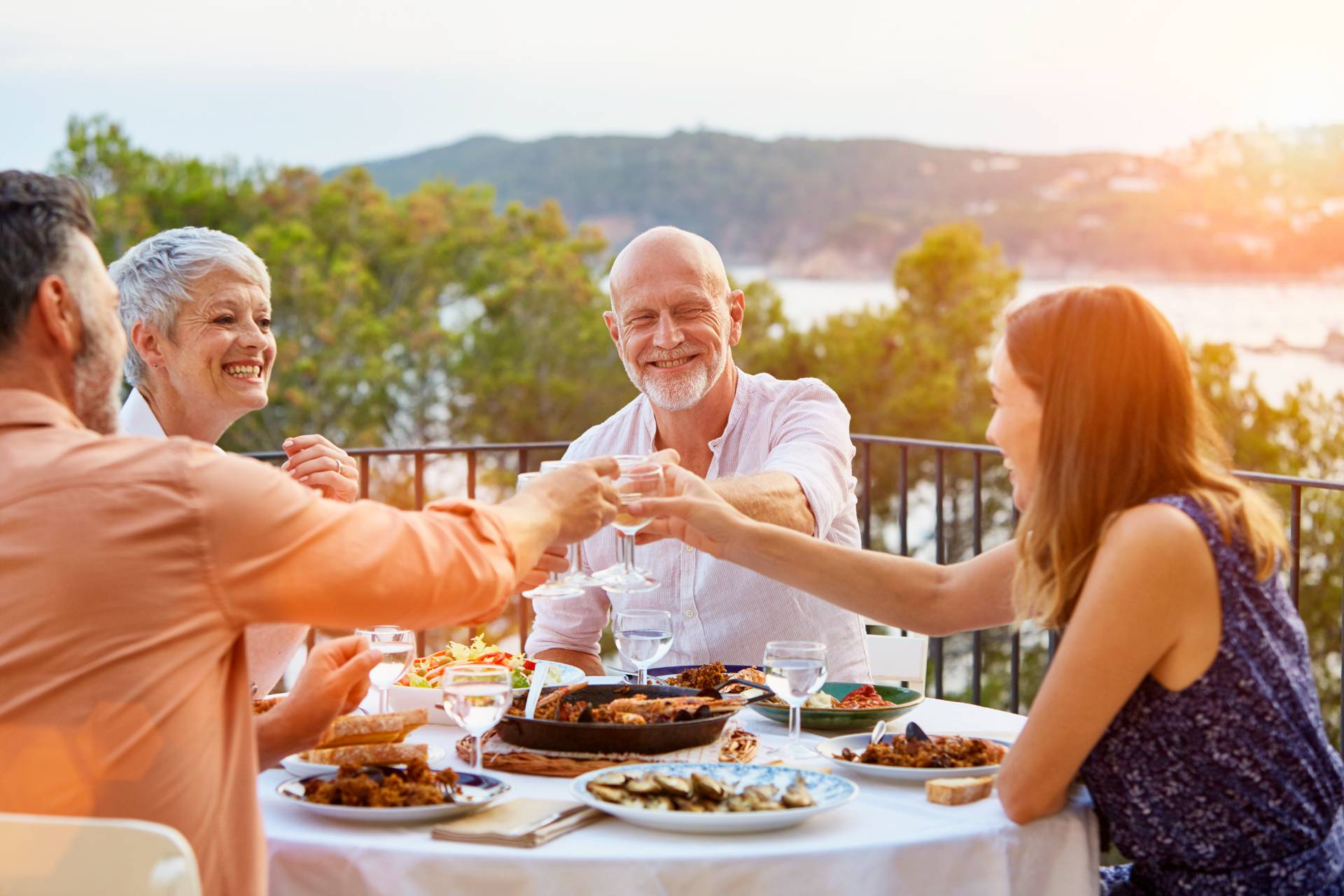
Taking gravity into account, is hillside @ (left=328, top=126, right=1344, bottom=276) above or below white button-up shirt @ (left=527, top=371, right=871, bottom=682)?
above

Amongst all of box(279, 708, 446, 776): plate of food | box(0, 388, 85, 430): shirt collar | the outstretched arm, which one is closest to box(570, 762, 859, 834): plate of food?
box(279, 708, 446, 776): plate of food

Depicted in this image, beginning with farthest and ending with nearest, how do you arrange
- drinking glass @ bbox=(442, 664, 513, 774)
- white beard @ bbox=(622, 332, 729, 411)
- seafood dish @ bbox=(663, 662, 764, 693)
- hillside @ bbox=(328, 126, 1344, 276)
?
hillside @ bbox=(328, 126, 1344, 276), white beard @ bbox=(622, 332, 729, 411), seafood dish @ bbox=(663, 662, 764, 693), drinking glass @ bbox=(442, 664, 513, 774)

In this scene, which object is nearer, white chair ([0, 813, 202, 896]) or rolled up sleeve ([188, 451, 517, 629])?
A: white chair ([0, 813, 202, 896])

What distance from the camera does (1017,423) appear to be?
6.15ft

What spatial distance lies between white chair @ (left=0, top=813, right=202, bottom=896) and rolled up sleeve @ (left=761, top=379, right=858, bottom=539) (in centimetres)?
160

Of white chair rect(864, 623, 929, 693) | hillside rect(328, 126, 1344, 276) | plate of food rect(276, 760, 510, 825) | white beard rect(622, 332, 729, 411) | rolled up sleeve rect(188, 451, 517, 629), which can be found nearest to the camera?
rolled up sleeve rect(188, 451, 517, 629)

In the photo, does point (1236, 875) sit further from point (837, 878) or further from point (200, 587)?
point (200, 587)

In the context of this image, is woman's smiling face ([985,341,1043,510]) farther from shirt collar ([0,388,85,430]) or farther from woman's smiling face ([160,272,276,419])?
woman's smiling face ([160,272,276,419])

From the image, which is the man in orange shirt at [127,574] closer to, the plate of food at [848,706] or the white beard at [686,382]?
the plate of food at [848,706]

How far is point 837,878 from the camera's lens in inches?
60.8

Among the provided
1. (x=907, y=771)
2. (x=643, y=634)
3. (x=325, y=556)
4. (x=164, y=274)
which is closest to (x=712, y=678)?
(x=643, y=634)

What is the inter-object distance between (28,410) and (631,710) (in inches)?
36.7

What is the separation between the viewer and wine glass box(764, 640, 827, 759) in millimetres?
1895

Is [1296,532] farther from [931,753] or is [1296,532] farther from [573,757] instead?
[573,757]
